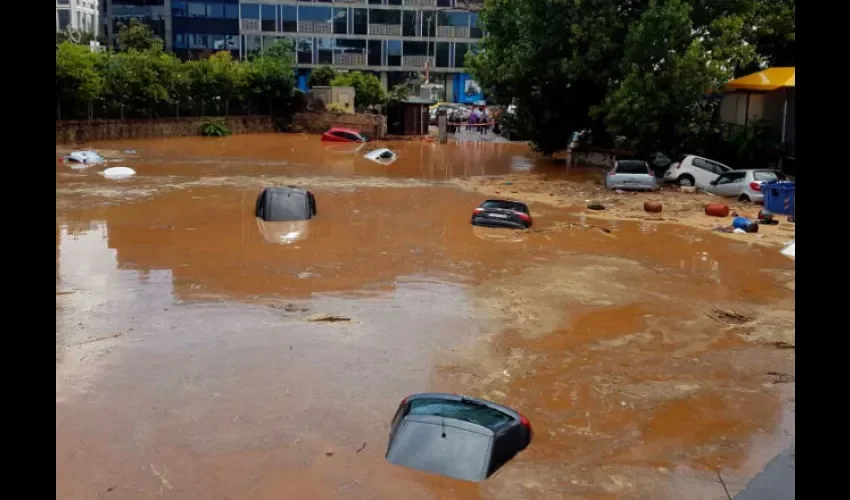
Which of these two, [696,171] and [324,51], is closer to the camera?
[696,171]

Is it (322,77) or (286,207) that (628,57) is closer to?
(286,207)

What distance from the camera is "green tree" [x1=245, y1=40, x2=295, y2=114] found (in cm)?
5666

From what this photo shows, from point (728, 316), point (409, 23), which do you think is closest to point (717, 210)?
point (728, 316)

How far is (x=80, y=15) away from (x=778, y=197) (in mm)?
76841

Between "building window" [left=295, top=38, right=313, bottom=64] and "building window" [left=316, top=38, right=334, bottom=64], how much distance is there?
0.61 metres

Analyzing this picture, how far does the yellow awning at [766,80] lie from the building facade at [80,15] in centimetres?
6424

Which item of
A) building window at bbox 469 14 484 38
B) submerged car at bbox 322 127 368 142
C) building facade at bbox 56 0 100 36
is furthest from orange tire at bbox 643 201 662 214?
building facade at bbox 56 0 100 36

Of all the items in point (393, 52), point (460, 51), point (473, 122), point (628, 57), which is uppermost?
point (460, 51)

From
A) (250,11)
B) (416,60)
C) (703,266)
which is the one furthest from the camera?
(416,60)

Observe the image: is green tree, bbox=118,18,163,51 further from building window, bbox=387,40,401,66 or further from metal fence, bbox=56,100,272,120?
building window, bbox=387,40,401,66

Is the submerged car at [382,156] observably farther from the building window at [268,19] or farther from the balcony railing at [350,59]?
the building window at [268,19]

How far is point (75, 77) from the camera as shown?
144ft

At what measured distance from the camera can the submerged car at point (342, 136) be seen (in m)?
51.2

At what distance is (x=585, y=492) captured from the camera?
8.38m
